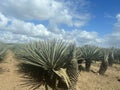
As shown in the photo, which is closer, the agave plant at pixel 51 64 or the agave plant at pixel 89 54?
the agave plant at pixel 51 64

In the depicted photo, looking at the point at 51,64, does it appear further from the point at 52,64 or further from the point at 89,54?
the point at 89,54

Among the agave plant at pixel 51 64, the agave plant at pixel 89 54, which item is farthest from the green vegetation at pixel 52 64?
the agave plant at pixel 89 54

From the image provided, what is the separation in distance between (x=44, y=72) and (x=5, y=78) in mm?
8738

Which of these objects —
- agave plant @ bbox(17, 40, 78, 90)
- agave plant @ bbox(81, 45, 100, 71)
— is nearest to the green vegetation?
agave plant @ bbox(17, 40, 78, 90)

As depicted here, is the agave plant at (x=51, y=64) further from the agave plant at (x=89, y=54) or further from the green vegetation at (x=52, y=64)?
the agave plant at (x=89, y=54)

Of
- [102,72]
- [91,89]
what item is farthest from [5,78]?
[102,72]

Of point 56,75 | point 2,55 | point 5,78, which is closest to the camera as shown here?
point 56,75

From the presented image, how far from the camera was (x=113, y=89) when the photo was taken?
13.0 metres

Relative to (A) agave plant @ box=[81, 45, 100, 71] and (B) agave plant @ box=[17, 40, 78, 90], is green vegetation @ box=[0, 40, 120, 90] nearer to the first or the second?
Result: (B) agave plant @ box=[17, 40, 78, 90]

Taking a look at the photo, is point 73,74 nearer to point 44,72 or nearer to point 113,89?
point 44,72

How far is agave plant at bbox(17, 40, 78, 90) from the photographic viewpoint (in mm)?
7464

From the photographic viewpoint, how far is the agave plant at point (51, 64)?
7464mm

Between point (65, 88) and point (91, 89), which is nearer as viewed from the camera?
point (65, 88)

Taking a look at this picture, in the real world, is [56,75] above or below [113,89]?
above
